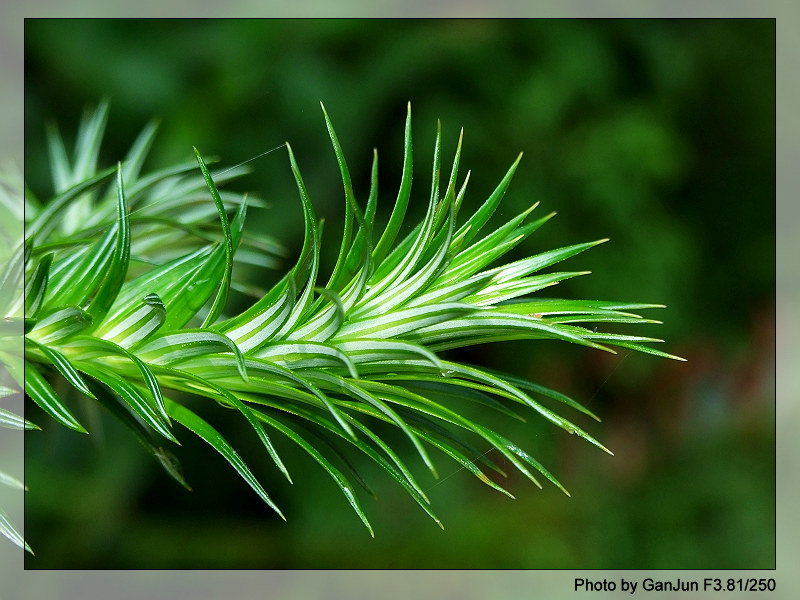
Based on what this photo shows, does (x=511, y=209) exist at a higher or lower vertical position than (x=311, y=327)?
higher

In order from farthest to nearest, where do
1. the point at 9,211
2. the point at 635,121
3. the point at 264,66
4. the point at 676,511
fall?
the point at 676,511 < the point at 635,121 < the point at 264,66 < the point at 9,211

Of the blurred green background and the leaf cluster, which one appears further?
the blurred green background

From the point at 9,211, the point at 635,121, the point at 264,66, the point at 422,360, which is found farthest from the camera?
the point at 635,121

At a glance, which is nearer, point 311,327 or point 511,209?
point 311,327

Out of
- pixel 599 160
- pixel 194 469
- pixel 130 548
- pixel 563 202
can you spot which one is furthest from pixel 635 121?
pixel 130 548

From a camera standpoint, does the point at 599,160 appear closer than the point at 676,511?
Yes

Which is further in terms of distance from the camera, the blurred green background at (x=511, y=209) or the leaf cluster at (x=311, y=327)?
the blurred green background at (x=511, y=209)

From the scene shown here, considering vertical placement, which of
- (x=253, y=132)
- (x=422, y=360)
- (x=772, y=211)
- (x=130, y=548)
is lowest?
(x=130, y=548)

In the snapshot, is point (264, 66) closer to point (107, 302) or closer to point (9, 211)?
point (9, 211)
